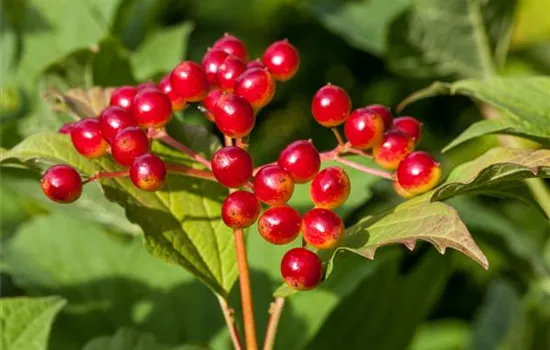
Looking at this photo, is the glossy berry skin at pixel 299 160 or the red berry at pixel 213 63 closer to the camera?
the glossy berry skin at pixel 299 160

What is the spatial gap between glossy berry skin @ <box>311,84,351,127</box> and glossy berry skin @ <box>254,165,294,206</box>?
0.12 metres

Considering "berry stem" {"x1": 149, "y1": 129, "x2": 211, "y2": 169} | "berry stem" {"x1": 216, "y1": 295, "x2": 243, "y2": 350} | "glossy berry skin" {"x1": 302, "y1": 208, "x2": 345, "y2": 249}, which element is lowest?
"berry stem" {"x1": 216, "y1": 295, "x2": 243, "y2": 350}

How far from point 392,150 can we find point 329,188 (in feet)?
0.40

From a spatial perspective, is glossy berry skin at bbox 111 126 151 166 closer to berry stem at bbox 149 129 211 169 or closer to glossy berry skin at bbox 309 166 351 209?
berry stem at bbox 149 129 211 169

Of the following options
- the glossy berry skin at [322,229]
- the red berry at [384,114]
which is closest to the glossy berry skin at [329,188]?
the glossy berry skin at [322,229]

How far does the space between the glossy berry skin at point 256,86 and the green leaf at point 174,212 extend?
6.4 inches

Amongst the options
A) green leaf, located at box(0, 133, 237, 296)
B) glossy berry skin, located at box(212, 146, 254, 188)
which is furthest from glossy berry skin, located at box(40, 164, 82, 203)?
glossy berry skin, located at box(212, 146, 254, 188)

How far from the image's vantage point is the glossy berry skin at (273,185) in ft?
3.54

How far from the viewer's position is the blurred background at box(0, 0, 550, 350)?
1581 millimetres

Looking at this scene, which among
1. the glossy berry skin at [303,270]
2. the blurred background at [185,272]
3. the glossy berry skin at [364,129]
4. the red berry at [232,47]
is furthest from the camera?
the blurred background at [185,272]

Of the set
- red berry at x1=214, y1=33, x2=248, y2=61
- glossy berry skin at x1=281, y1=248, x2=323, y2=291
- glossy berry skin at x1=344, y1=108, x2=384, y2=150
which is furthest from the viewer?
red berry at x1=214, y1=33, x2=248, y2=61

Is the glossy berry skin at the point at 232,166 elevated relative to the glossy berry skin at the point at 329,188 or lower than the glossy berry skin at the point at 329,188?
elevated

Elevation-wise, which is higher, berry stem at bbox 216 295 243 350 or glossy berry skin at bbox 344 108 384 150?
glossy berry skin at bbox 344 108 384 150

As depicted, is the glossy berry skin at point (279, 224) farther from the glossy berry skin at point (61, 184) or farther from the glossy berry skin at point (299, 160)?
the glossy berry skin at point (61, 184)
